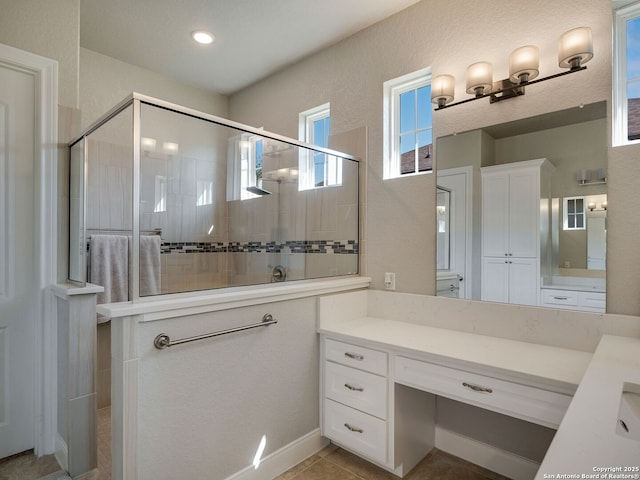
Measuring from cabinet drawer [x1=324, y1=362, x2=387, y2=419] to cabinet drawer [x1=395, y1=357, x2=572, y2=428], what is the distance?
0.44 feet

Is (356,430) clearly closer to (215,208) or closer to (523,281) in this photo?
(523,281)

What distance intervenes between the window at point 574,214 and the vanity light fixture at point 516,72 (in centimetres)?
58

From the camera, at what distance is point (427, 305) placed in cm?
223

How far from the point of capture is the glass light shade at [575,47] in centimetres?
161

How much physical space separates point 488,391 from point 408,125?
169cm

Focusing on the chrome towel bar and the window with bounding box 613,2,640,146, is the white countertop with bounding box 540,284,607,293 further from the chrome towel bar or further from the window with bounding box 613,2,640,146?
the chrome towel bar

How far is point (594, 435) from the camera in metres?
0.70

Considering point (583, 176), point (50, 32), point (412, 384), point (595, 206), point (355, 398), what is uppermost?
point (50, 32)

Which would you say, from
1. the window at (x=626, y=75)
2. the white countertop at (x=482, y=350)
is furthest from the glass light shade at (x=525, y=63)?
the white countertop at (x=482, y=350)

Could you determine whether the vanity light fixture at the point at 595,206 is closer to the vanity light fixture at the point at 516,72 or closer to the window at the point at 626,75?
the window at the point at 626,75

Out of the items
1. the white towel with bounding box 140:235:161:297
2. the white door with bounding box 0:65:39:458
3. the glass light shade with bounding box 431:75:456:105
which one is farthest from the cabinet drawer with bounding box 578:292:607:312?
the white door with bounding box 0:65:39:458

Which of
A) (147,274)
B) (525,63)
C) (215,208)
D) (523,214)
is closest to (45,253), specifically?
(147,274)

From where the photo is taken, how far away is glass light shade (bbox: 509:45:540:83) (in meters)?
1.77

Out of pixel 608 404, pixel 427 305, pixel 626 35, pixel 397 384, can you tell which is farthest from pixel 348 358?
pixel 626 35
